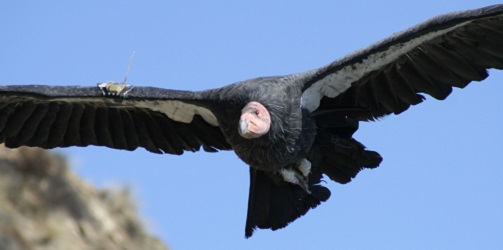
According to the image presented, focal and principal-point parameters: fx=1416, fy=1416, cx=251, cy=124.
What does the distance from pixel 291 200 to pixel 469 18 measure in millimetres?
2648

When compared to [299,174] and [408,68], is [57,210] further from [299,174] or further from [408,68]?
[408,68]

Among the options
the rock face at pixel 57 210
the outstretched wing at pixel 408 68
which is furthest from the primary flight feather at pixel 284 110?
the rock face at pixel 57 210

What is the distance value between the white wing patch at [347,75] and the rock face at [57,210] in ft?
35.5

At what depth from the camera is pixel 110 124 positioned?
14.5m

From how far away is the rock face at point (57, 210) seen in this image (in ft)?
78.5

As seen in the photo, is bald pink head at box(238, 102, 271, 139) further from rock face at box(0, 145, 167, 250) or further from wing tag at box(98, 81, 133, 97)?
rock face at box(0, 145, 167, 250)

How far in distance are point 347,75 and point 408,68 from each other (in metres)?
0.59

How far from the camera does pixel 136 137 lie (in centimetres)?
1455

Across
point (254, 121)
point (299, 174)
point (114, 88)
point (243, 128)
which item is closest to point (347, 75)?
point (299, 174)

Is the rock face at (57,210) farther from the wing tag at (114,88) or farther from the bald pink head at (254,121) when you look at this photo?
the bald pink head at (254,121)

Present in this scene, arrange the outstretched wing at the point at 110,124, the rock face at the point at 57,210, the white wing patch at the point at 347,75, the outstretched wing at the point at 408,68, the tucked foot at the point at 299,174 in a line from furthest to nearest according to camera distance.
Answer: the rock face at the point at 57,210 < the outstretched wing at the point at 110,124 < the tucked foot at the point at 299,174 < the white wing patch at the point at 347,75 < the outstretched wing at the point at 408,68

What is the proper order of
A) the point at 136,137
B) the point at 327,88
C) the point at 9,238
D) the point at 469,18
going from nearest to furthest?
the point at 469,18 → the point at 327,88 → the point at 136,137 → the point at 9,238

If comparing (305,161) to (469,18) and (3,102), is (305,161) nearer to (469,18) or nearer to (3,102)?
(469,18)

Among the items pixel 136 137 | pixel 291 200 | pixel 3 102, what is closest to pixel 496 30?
pixel 291 200
